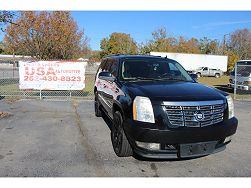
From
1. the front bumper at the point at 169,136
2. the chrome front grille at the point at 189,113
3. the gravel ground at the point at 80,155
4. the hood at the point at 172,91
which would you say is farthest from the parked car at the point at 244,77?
the chrome front grille at the point at 189,113

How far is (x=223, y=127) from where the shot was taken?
4320mm

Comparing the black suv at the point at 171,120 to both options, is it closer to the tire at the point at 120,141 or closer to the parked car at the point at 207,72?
the tire at the point at 120,141

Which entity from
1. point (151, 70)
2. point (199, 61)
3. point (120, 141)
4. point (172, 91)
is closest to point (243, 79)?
point (151, 70)

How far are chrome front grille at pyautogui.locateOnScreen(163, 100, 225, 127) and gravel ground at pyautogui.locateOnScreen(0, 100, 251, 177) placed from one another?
77cm

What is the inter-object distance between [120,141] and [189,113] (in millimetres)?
1327

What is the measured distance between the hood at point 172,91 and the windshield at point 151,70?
Answer: 1.30ft

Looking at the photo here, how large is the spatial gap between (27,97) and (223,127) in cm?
920

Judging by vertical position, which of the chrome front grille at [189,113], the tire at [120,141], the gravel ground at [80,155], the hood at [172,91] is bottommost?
the gravel ground at [80,155]

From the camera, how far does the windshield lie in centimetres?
541

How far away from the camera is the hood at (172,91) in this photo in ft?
13.7

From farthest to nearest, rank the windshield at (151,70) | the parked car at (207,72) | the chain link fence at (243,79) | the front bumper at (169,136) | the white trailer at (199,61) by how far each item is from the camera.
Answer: the white trailer at (199,61)
the parked car at (207,72)
the chain link fence at (243,79)
the windshield at (151,70)
the front bumper at (169,136)

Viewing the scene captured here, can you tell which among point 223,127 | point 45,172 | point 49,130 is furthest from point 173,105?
point 49,130

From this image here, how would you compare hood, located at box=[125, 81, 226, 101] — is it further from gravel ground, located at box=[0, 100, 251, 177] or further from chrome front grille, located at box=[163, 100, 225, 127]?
gravel ground, located at box=[0, 100, 251, 177]

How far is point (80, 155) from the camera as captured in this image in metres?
4.83
